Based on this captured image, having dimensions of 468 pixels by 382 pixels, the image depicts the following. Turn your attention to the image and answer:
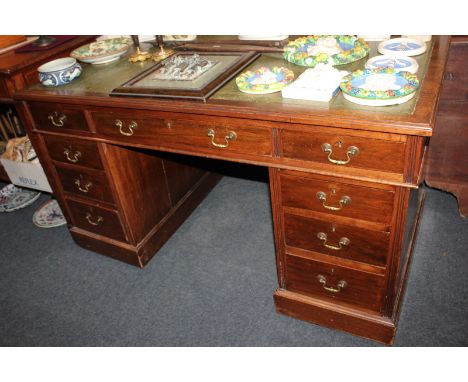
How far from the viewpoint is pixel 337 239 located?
162cm

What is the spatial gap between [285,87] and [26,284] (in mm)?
1792

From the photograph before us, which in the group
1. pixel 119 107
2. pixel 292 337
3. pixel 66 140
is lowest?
pixel 292 337

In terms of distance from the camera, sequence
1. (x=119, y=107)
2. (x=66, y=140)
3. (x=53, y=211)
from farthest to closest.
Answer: (x=53, y=211) < (x=66, y=140) < (x=119, y=107)

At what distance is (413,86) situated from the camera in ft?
4.50

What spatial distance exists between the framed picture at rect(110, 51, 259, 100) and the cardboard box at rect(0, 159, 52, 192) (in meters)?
1.06

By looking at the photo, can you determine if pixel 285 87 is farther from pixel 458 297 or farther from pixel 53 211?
pixel 53 211

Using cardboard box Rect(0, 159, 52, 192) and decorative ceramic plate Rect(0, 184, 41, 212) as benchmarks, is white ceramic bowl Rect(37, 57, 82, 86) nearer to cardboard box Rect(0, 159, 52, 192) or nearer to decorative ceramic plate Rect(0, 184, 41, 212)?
cardboard box Rect(0, 159, 52, 192)

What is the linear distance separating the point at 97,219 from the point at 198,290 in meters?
0.69

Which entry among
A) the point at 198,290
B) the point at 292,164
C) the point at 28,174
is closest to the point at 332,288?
the point at 292,164

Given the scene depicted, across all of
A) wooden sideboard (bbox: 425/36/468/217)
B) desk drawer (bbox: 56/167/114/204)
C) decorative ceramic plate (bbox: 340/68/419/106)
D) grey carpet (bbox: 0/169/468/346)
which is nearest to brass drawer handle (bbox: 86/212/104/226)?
desk drawer (bbox: 56/167/114/204)

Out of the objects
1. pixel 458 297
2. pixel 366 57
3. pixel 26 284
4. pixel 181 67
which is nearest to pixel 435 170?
pixel 458 297

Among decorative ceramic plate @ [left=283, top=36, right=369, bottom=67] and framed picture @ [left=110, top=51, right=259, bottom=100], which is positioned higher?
decorative ceramic plate @ [left=283, top=36, right=369, bottom=67]

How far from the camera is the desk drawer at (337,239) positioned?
5.10 ft

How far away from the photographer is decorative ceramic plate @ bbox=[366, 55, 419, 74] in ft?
5.08
